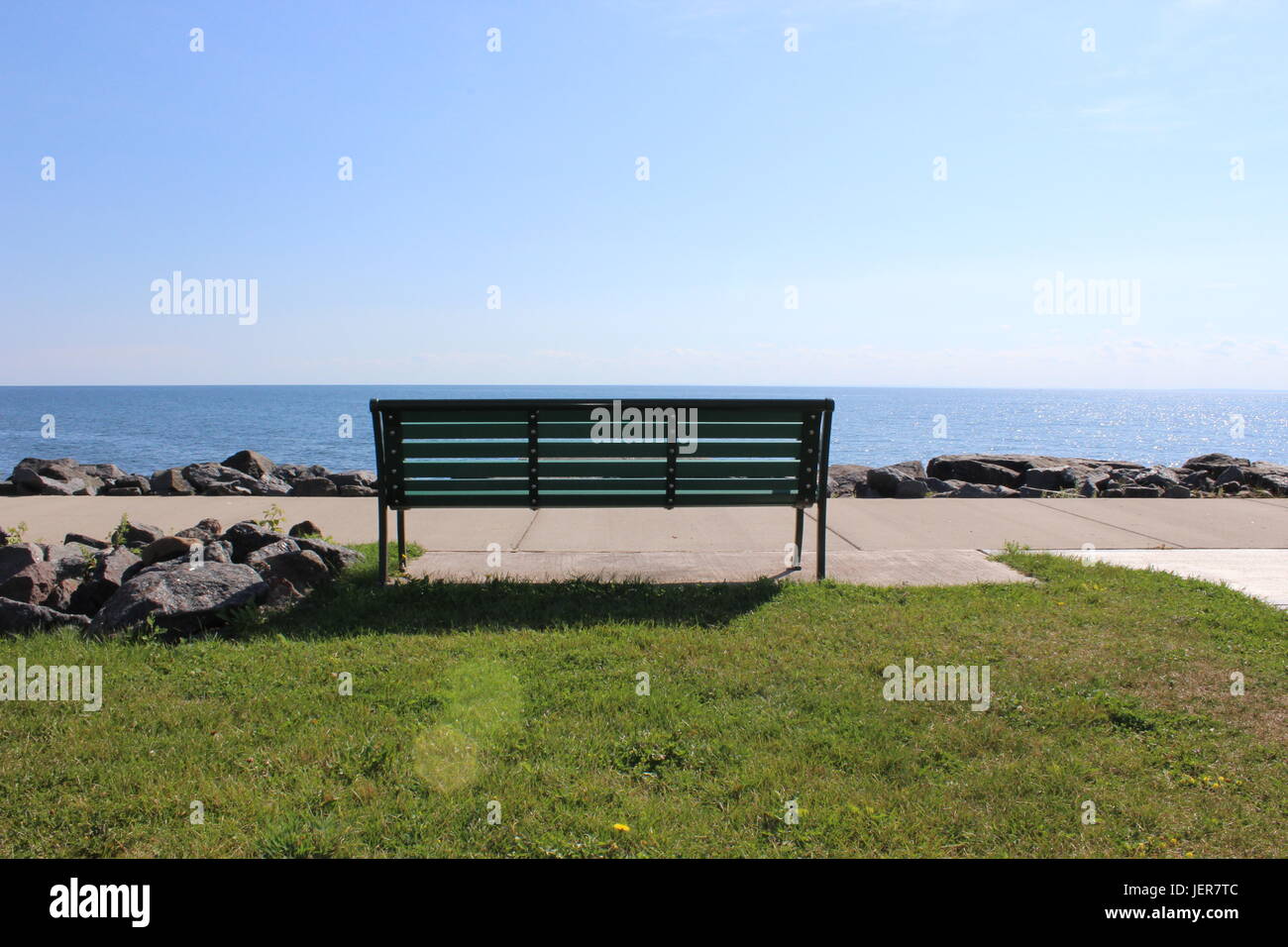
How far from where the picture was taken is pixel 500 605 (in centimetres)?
536

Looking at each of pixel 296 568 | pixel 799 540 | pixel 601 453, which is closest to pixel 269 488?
pixel 296 568

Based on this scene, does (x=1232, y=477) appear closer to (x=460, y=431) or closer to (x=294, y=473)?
(x=460, y=431)

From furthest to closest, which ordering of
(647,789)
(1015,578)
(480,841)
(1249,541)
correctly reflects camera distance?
(1249,541)
(1015,578)
(647,789)
(480,841)

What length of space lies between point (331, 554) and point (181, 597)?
1.24m

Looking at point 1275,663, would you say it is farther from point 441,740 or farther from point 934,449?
point 934,449

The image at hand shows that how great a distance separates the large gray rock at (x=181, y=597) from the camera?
4.79 meters

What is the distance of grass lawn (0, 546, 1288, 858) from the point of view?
286 centimetres

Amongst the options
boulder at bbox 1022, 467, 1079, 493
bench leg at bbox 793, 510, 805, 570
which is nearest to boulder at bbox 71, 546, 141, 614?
bench leg at bbox 793, 510, 805, 570

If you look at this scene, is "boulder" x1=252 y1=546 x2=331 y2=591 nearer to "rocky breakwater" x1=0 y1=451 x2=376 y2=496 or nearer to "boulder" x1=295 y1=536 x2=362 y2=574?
"boulder" x1=295 y1=536 x2=362 y2=574

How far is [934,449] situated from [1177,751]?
54447 millimetres

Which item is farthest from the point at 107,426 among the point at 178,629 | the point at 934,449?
the point at 178,629

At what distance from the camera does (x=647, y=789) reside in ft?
10.3

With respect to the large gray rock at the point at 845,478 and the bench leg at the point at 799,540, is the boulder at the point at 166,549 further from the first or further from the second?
the large gray rock at the point at 845,478

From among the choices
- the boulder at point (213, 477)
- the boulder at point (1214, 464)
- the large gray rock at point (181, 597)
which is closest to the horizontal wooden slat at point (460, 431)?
the large gray rock at point (181, 597)
